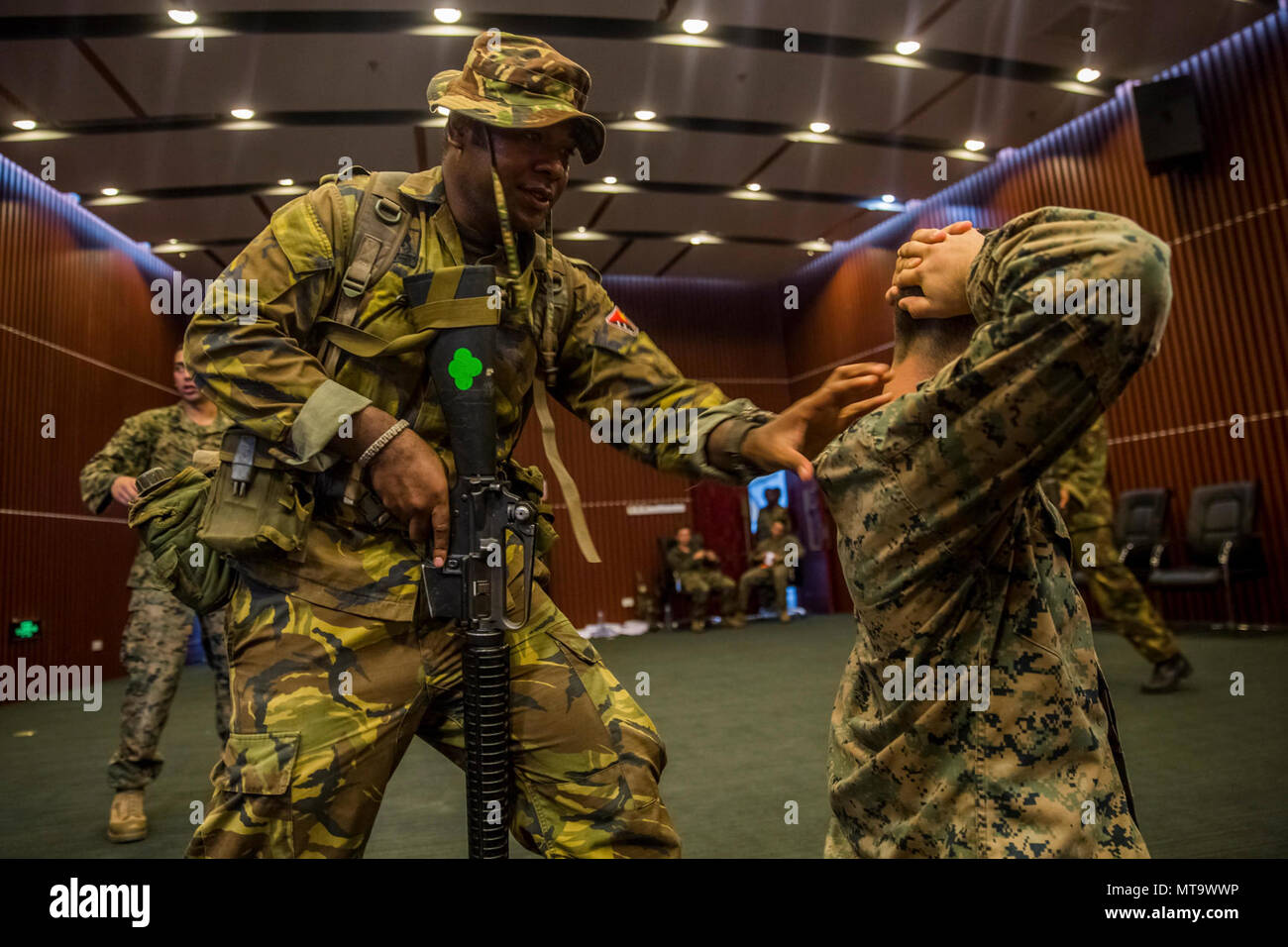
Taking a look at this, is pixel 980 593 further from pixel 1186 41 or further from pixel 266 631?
pixel 1186 41

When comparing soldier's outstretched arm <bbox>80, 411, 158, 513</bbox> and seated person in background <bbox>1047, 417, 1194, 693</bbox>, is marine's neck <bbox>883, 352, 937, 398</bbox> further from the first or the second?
seated person in background <bbox>1047, 417, 1194, 693</bbox>

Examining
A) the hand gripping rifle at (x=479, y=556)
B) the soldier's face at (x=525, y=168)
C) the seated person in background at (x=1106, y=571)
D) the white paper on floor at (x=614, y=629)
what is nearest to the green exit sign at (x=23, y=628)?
the white paper on floor at (x=614, y=629)

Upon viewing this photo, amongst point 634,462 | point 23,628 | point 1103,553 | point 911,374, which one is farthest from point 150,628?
point 634,462

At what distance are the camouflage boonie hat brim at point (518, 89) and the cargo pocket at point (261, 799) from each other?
1.05 metres

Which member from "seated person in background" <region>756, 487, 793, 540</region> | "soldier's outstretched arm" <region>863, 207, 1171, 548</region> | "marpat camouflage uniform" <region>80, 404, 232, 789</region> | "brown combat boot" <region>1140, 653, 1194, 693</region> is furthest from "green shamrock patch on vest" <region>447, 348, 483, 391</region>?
"seated person in background" <region>756, 487, 793, 540</region>

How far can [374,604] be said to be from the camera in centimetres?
141

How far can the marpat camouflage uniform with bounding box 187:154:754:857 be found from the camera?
1323mm

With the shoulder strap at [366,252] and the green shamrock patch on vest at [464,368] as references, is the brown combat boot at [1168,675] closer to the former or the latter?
the green shamrock patch on vest at [464,368]

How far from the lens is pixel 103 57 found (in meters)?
6.09

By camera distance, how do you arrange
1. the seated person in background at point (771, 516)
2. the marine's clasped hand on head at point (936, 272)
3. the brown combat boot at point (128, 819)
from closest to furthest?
the marine's clasped hand on head at point (936, 272) < the brown combat boot at point (128, 819) < the seated person in background at point (771, 516)

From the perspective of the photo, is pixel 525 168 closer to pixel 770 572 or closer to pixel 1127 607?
pixel 1127 607

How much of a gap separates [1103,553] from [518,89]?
4477 millimetres

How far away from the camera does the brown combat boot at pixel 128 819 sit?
3059 mm

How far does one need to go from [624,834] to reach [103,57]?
693cm
